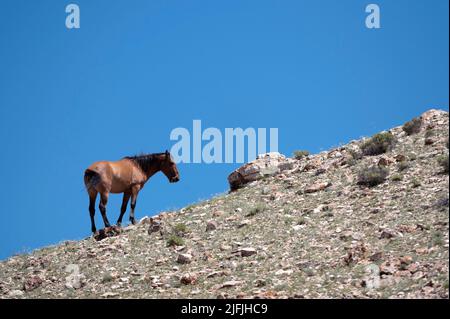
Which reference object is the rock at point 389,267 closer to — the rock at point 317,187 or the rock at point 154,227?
the rock at point 317,187

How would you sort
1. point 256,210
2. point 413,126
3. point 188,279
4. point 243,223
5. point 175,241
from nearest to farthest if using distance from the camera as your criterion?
1. point 188,279
2. point 175,241
3. point 243,223
4. point 256,210
5. point 413,126

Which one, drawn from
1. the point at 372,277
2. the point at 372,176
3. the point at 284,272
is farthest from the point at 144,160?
the point at 372,277

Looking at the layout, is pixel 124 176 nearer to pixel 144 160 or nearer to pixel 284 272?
pixel 144 160

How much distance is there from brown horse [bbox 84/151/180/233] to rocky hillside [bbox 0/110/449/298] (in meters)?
1.37

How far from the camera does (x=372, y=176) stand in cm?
2283

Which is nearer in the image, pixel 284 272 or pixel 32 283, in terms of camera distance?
pixel 284 272

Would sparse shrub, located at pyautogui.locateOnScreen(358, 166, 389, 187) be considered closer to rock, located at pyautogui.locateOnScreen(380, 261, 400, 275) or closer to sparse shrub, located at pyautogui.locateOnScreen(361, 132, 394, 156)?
sparse shrub, located at pyautogui.locateOnScreen(361, 132, 394, 156)

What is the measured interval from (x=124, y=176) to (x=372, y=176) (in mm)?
9048

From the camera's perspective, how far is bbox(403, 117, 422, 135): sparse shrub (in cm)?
2689

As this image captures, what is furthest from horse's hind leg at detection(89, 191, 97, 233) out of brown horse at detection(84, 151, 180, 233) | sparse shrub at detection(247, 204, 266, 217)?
sparse shrub at detection(247, 204, 266, 217)

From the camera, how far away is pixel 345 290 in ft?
52.5
